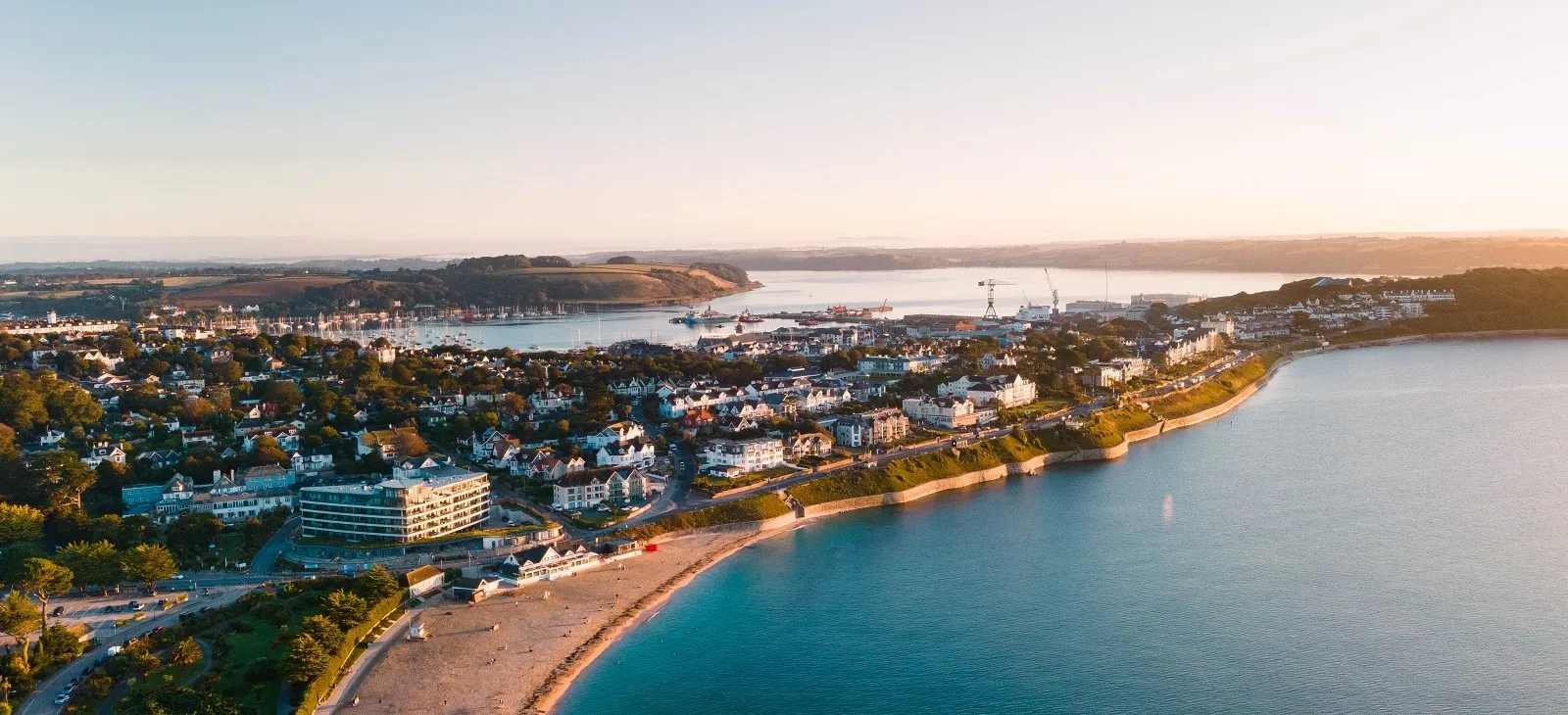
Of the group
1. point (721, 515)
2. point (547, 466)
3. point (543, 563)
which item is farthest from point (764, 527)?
point (547, 466)

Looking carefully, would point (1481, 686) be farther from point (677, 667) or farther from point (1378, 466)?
point (1378, 466)

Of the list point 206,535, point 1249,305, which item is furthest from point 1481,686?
point 1249,305

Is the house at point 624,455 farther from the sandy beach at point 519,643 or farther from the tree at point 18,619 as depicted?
the tree at point 18,619

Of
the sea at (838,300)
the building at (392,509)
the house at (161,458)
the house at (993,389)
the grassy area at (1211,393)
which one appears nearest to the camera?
the building at (392,509)

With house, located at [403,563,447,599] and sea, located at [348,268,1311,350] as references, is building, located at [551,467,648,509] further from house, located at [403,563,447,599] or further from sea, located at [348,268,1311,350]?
sea, located at [348,268,1311,350]

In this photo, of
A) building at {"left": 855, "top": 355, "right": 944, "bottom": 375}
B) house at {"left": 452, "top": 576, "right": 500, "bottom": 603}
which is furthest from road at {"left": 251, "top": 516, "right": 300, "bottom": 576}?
building at {"left": 855, "top": 355, "right": 944, "bottom": 375}

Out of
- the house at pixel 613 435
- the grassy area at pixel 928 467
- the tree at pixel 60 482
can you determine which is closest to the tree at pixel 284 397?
the tree at pixel 60 482
